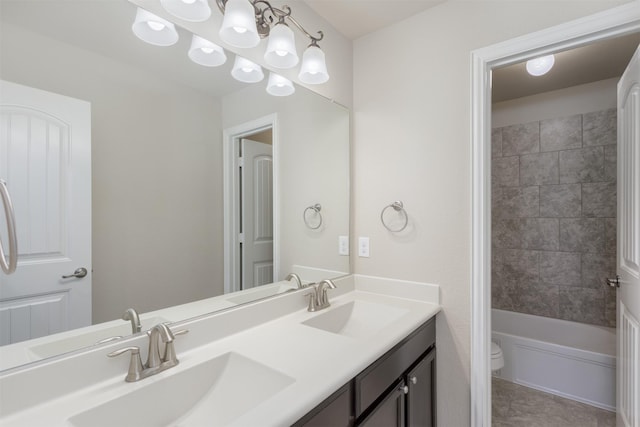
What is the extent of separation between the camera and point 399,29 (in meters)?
1.69

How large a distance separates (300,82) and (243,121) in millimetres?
438

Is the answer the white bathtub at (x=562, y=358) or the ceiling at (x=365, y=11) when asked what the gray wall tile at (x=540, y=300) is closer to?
the white bathtub at (x=562, y=358)

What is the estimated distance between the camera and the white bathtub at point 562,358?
2.13 metres

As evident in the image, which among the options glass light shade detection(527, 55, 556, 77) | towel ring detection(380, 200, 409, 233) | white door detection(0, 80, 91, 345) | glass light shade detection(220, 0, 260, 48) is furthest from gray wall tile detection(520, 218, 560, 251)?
white door detection(0, 80, 91, 345)

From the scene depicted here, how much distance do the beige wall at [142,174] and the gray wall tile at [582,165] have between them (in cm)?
293

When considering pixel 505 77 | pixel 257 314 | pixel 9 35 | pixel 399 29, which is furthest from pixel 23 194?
pixel 505 77

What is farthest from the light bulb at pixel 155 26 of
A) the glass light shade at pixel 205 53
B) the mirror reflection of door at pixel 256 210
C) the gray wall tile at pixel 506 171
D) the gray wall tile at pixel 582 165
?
the gray wall tile at pixel 582 165

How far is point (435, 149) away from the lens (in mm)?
1562

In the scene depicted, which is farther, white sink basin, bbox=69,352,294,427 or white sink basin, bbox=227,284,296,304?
white sink basin, bbox=227,284,296,304

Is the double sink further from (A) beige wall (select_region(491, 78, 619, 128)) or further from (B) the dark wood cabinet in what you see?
(A) beige wall (select_region(491, 78, 619, 128))

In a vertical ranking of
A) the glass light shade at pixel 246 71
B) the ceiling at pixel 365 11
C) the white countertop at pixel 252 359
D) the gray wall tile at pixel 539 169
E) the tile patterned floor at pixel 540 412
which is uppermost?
the ceiling at pixel 365 11

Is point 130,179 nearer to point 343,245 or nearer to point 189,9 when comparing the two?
point 189,9

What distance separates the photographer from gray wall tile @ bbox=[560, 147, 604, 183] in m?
2.52

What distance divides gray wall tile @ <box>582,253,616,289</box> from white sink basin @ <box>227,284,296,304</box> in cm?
262
